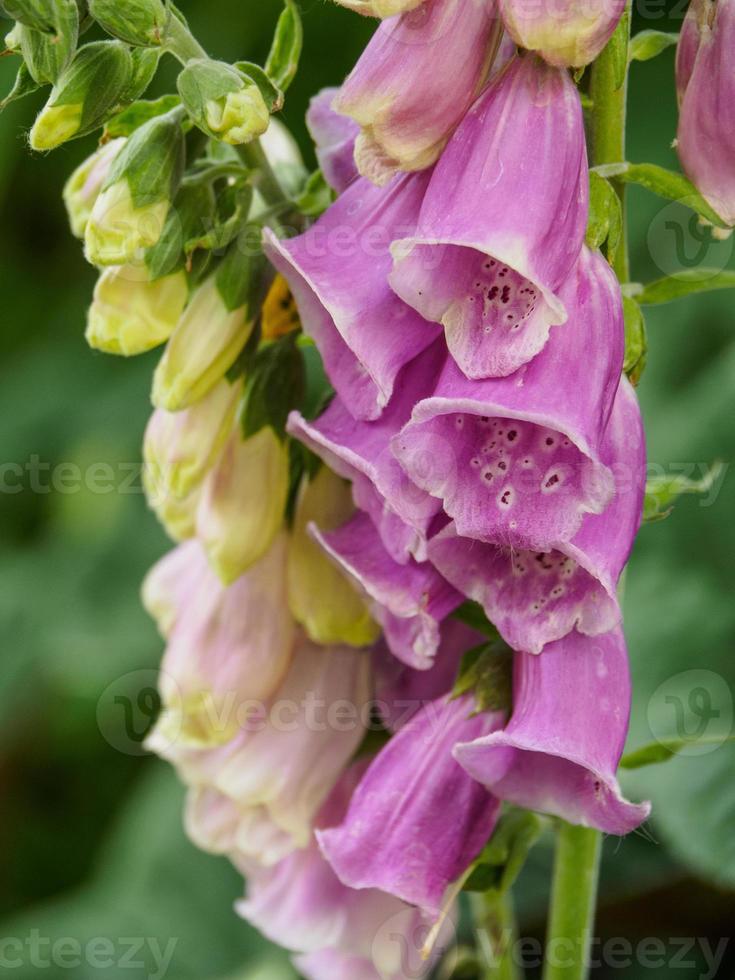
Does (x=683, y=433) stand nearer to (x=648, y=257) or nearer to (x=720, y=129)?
(x=648, y=257)

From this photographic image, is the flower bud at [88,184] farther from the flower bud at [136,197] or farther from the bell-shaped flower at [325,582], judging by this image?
the bell-shaped flower at [325,582]

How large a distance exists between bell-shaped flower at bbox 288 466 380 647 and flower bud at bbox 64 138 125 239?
0.19 m

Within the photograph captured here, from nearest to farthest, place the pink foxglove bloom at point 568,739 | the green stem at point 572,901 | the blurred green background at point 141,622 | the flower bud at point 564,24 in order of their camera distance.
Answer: the flower bud at point 564,24
the pink foxglove bloom at point 568,739
the green stem at point 572,901
the blurred green background at point 141,622

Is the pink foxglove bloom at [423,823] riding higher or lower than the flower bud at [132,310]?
lower

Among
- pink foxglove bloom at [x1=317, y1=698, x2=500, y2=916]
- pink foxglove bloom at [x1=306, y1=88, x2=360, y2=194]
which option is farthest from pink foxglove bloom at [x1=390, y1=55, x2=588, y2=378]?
pink foxglove bloom at [x1=317, y1=698, x2=500, y2=916]

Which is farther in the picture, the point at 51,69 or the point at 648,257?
the point at 648,257

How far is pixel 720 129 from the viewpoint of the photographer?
61cm

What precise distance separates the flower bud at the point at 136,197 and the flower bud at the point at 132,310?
0.14 feet

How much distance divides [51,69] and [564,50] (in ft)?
0.71

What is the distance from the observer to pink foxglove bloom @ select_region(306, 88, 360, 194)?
2.35 ft

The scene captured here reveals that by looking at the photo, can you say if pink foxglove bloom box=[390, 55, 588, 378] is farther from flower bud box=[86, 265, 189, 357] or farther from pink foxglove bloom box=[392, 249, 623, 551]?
flower bud box=[86, 265, 189, 357]

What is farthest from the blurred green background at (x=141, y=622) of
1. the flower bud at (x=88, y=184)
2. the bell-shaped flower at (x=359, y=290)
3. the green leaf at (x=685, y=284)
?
the flower bud at (x=88, y=184)

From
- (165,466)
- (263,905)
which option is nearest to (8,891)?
(263,905)

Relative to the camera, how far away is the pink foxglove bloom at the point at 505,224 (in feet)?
1.89
